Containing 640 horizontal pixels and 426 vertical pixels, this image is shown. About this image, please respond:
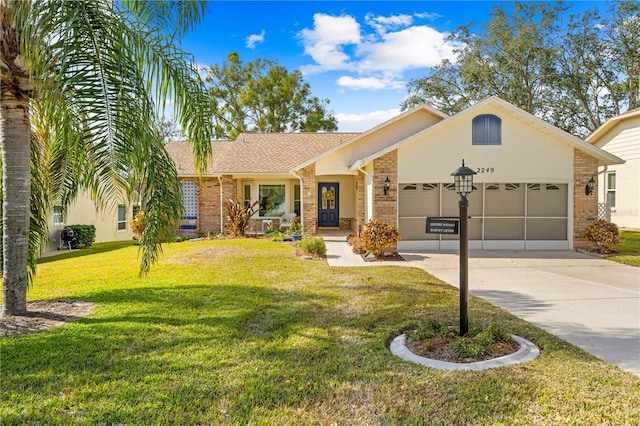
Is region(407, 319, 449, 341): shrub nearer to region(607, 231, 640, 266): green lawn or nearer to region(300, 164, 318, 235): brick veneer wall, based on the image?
region(607, 231, 640, 266): green lawn

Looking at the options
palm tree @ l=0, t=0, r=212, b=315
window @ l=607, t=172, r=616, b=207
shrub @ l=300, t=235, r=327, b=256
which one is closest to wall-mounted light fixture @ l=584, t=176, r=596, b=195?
window @ l=607, t=172, r=616, b=207

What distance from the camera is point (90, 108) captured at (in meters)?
4.65

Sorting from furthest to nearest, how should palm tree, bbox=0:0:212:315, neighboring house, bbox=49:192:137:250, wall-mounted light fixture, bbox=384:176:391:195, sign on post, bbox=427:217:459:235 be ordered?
neighboring house, bbox=49:192:137:250, wall-mounted light fixture, bbox=384:176:391:195, sign on post, bbox=427:217:459:235, palm tree, bbox=0:0:212:315

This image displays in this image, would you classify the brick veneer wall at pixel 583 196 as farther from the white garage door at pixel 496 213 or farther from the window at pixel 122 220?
the window at pixel 122 220

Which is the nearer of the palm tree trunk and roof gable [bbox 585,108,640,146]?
the palm tree trunk

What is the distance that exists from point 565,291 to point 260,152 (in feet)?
52.5

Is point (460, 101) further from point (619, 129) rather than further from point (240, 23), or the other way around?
point (240, 23)

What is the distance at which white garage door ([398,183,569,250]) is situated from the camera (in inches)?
535

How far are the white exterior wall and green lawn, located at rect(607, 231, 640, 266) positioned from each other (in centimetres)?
199

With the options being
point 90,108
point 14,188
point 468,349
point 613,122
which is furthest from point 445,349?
point 613,122

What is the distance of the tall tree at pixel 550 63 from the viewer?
91.6 ft

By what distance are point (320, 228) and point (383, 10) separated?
33.0 ft

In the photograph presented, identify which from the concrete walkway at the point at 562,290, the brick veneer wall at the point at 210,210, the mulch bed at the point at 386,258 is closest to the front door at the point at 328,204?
the brick veneer wall at the point at 210,210

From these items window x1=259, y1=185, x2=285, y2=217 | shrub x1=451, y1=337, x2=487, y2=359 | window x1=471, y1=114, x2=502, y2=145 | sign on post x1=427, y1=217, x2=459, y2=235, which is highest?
window x1=471, y1=114, x2=502, y2=145
